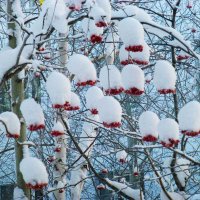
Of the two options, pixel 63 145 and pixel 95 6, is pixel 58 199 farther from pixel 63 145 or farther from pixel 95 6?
pixel 95 6

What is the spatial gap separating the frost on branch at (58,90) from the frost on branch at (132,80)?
0.99 feet

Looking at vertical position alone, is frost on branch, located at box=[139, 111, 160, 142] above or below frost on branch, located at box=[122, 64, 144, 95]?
below

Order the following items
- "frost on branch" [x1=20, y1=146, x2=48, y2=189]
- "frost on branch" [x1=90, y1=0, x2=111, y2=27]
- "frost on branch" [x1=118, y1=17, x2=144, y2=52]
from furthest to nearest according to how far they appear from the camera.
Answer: "frost on branch" [x1=20, y1=146, x2=48, y2=189] → "frost on branch" [x1=90, y1=0, x2=111, y2=27] → "frost on branch" [x1=118, y1=17, x2=144, y2=52]

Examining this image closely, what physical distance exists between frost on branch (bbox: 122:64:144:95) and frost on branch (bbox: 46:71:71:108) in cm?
30

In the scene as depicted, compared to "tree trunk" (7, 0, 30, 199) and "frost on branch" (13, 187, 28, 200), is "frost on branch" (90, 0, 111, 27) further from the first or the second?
"frost on branch" (13, 187, 28, 200)

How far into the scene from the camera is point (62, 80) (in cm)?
228

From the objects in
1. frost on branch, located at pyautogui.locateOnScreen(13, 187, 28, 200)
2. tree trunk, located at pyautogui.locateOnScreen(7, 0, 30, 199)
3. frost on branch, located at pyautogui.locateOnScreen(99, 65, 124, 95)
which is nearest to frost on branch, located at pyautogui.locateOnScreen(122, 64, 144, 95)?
frost on branch, located at pyautogui.locateOnScreen(99, 65, 124, 95)

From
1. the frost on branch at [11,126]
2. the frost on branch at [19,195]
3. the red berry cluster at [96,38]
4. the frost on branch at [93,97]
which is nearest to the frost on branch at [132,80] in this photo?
the red berry cluster at [96,38]

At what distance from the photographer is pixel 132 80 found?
7.35 feet

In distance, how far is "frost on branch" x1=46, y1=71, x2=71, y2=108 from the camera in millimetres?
2238

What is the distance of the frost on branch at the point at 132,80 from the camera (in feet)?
7.36

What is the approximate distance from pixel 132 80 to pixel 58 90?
0.38 metres

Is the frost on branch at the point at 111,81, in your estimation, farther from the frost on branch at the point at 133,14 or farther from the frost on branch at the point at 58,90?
the frost on branch at the point at 133,14

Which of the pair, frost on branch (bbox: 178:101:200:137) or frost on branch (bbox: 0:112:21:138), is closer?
frost on branch (bbox: 178:101:200:137)
